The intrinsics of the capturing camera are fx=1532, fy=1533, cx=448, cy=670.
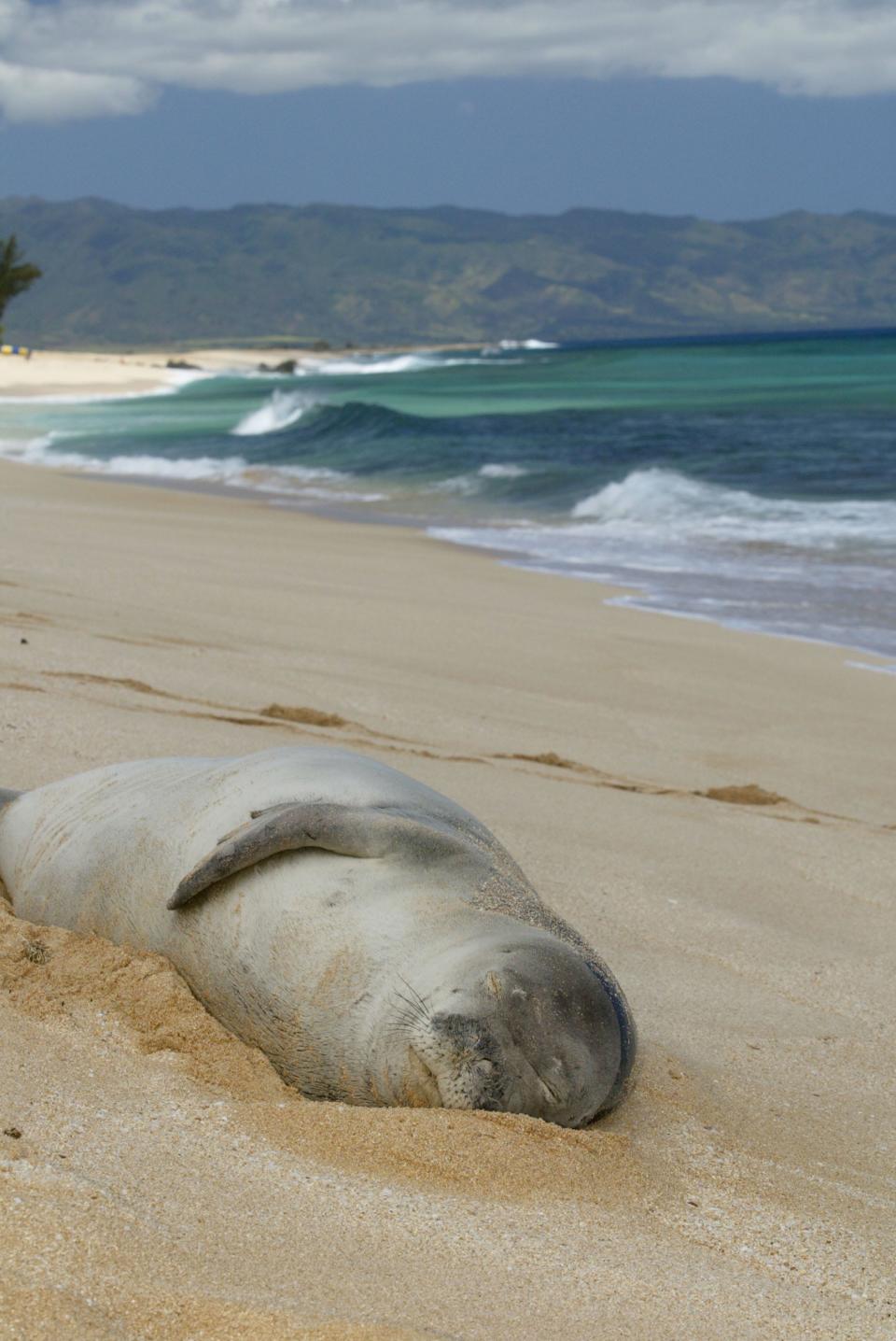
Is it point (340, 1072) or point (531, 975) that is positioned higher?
point (531, 975)

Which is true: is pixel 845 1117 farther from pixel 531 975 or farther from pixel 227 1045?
pixel 227 1045

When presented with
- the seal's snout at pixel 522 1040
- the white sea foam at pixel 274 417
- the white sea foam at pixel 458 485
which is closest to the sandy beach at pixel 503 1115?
the seal's snout at pixel 522 1040

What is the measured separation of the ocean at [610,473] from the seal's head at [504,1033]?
25.0ft

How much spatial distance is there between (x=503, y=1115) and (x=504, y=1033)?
0.53 ft

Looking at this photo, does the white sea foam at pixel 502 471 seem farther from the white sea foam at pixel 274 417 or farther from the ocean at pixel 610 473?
the white sea foam at pixel 274 417

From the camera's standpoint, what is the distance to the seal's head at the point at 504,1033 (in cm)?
288

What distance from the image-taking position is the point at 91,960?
3.59 m

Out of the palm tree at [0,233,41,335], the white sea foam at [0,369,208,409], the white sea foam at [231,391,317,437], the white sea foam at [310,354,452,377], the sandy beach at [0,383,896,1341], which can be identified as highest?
the palm tree at [0,233,41,335]

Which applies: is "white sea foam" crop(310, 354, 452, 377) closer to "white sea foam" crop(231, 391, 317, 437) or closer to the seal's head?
"white sea foam" crop(231, 391, 317, 437)

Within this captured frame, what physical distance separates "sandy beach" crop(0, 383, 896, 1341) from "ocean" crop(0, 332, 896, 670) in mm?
3209

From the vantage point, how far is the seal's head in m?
2.88

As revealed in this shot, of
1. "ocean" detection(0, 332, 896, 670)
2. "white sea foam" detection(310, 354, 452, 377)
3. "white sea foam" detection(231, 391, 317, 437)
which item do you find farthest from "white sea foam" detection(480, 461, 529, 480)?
"white sea foam" detection(310, 354, 452, 377)

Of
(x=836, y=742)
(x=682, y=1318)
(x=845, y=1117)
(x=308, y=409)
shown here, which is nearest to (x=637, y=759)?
(x=836, y=742)

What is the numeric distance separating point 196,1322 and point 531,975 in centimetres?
99
